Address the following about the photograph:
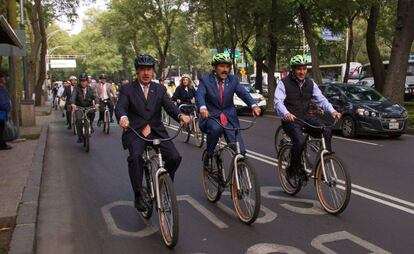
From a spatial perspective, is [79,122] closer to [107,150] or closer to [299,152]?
[107,150]

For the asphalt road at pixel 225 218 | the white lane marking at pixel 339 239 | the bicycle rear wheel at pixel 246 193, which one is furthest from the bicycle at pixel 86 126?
the white lane marking at pixel 339 239

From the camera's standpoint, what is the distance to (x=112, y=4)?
4566 cm

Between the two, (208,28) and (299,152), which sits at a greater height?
(208,28)

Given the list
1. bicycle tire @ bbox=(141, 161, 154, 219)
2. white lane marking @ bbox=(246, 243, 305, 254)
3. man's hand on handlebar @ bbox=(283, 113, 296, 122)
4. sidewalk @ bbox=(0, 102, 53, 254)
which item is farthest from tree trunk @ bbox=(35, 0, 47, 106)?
white lane marking @ bbox=(246, 243, 305, 254)

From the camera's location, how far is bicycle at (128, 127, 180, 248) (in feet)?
16.1

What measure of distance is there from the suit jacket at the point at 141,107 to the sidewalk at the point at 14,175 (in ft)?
4.91

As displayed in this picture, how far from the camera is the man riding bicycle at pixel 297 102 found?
6602 mm

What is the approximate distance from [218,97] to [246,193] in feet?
4.16

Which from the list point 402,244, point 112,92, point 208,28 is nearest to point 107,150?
point 112,92

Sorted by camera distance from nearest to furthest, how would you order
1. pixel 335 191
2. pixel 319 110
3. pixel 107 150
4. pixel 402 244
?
pixel 402 244 → pixel 335 191 → pixel 319 110 → pixel 107 150

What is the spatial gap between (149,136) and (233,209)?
1542mm

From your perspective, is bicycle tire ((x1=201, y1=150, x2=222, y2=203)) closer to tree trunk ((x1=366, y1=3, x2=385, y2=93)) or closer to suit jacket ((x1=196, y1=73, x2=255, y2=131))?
suit jacket ((x1=196, y1=73, x2=255, y2=131))

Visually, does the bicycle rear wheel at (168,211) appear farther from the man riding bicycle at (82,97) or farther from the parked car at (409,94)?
the parked car at (409,94)

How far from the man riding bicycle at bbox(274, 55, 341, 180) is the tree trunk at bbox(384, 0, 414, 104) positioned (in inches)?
478
